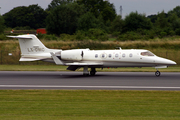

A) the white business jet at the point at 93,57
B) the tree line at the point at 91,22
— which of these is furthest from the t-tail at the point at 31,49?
the tree line at the point at 91,22

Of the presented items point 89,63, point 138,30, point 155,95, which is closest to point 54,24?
point 138,30

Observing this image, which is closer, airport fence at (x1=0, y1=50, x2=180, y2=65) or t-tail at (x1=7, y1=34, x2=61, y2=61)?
t-tail at (x1=7, y1=34, x2=61, y2=61)

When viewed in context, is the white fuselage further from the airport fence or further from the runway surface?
the airport fence

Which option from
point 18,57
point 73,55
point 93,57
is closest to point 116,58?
point 93,57

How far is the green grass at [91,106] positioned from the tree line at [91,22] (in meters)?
51.0

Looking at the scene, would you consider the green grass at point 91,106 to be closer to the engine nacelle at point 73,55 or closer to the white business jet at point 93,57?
the white business jet at point 93,57

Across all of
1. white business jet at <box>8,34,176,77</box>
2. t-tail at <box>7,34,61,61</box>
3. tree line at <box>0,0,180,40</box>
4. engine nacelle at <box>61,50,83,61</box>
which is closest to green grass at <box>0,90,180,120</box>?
white business jet at <box>8,34,176,77</box>

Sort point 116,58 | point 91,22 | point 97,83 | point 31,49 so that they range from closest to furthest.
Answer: point 97,83
point 116,58
point 31,49
point 91,22

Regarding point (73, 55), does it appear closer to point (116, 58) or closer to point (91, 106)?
point (116, 58)

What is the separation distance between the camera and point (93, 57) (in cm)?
2755

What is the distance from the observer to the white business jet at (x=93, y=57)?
26.3 meters

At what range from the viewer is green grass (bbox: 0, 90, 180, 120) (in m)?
10.0

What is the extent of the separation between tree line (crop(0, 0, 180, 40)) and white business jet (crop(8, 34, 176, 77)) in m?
36.8

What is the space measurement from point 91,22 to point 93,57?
175 feet
